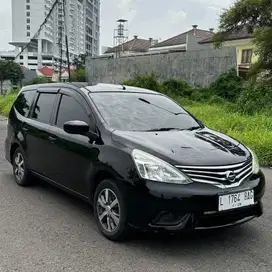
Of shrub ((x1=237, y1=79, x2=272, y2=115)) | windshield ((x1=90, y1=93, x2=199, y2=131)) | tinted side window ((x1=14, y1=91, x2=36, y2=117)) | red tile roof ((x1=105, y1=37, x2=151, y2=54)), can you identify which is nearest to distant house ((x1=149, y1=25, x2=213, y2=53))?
red tile roof ((x1=105, y1=37, x2=151, y2=54))

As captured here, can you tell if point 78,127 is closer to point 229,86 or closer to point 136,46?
point 229,86

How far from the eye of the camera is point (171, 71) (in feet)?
69.9

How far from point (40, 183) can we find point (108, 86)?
74.1 inches

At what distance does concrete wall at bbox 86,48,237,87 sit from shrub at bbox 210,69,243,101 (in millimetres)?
507

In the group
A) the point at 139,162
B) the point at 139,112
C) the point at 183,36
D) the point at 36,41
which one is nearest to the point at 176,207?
the point at 139,162

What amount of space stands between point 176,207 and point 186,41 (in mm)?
46643

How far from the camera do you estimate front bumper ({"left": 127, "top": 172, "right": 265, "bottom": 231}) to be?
10.7ft

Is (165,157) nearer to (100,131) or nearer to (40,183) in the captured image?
(100,131)

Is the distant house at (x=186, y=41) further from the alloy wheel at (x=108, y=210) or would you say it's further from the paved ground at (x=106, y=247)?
the alloy wheel at (x=108, y=210)

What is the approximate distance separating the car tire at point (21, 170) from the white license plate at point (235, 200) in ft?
10.4

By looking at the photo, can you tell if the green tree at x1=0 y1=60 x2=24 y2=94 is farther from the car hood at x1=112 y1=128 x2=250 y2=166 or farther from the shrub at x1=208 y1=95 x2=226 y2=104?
the car hood at x1=112 y1=128 x2=250 y2=166

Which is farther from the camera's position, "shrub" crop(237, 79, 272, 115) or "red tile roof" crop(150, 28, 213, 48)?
"red tile roof" crop(150, 28, 213, 48)

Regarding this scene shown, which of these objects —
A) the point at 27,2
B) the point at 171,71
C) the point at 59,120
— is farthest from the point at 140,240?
the point at 27,2

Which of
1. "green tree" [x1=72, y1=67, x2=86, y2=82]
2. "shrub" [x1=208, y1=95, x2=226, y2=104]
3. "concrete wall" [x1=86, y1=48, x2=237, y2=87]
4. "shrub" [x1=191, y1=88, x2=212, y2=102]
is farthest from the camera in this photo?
"green tree" [x1=72, y1=67, x2=86, y2=82]
